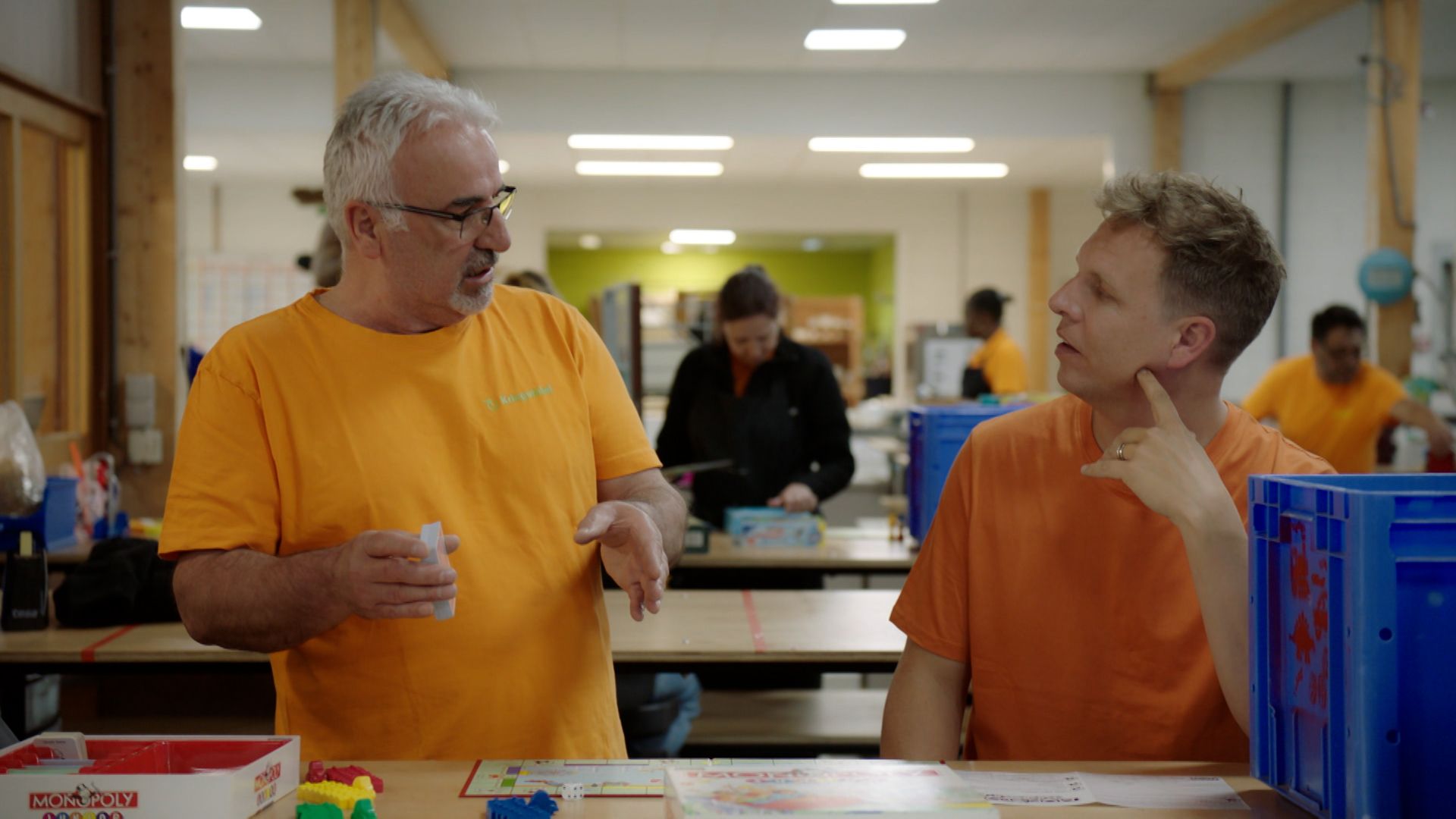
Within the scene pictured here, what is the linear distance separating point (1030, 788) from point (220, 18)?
7896mm

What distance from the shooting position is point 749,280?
4.24 metres

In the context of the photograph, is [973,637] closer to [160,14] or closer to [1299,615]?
[1299,615]

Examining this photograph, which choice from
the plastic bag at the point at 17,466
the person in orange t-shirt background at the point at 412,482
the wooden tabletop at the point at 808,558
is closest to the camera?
the person in orange t-shirt background at the point at 412,482

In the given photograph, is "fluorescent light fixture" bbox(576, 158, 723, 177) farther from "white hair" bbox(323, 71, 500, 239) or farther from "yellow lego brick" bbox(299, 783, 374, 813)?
"yellow lego brick" bbox(299, 783, 374, 813)

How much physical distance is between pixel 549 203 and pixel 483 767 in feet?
39.7

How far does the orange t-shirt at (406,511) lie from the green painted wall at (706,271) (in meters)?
16.1

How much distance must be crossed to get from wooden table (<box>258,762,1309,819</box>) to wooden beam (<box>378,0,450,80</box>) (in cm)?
596

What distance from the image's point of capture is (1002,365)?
324 inches

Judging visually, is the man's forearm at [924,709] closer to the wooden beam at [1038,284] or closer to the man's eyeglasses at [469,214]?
the man's eyeglasses at [469,214]

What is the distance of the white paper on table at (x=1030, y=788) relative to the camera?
138 centimetres

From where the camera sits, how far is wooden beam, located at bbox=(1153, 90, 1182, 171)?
30.8ft

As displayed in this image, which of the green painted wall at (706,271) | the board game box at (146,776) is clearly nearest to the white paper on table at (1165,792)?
the board game box at (146,776)

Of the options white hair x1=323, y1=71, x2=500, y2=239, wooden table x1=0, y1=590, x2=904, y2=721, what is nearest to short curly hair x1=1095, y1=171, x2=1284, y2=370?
white hair x1=323, y1=71, x2=500, y2=239

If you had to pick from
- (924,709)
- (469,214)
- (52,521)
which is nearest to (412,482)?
(469,214)
